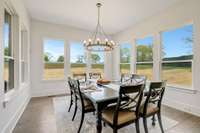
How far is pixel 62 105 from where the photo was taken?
11.8ft

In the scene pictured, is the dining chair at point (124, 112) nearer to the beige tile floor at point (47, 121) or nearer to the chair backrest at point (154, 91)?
the chair backrest at point (154, 91)

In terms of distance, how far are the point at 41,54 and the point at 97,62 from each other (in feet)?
7.86

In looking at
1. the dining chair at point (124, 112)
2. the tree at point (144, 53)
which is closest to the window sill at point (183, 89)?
the tree at point (144, 53)

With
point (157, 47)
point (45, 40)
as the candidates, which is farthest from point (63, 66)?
point (157, 47)

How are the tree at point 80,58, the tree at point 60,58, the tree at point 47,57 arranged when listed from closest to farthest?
the tree at point 47,57 < the tree at point 60,58 < the tree at point 80,58

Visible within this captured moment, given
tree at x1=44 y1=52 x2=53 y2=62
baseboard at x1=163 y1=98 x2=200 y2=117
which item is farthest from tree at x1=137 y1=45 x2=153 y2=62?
tree at x1=44 y1=52 x2=53 y2=62

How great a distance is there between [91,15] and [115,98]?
10.2 feet

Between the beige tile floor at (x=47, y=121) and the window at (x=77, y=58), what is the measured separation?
228 cm

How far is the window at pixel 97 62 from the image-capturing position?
5.77 meters

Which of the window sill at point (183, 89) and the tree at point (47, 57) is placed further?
the tree at point (47, 57)


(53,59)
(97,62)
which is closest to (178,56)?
(97,62)

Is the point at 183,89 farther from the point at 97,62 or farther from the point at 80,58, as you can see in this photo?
the point at 80,58

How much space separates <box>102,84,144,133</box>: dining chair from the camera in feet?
5.41

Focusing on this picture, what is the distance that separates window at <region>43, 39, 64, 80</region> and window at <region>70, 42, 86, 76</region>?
16.1 inches
